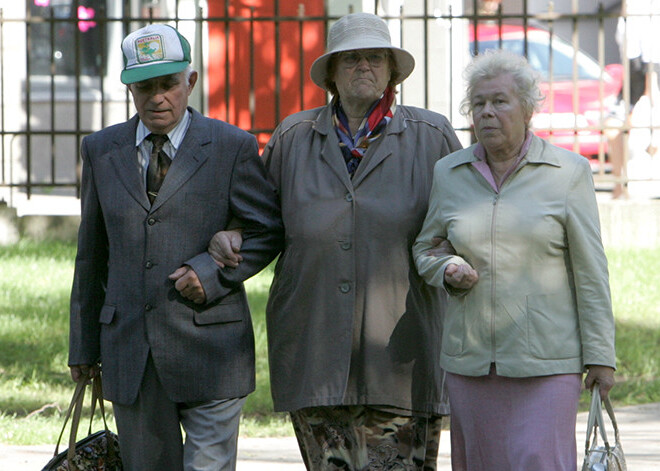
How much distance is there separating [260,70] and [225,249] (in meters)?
8.13

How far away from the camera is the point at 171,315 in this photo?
4.21 metres

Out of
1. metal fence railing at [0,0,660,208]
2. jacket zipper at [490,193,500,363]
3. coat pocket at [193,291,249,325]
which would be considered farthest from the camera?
metal fence railing at [0,0,660,208]

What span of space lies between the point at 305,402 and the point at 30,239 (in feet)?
21.7

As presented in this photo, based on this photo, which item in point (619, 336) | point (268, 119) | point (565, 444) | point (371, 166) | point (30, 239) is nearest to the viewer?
point (565, 444)

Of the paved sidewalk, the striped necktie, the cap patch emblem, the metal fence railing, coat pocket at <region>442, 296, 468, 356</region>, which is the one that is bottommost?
the paved sidewalk

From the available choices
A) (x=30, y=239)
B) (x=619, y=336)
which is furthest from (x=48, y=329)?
(x=619, y=336)

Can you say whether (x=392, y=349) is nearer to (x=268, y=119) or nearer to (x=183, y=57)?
(x=183, y=57)

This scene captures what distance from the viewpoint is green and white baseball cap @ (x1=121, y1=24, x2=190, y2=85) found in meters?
4.10

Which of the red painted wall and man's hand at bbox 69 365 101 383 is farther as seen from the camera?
the red painted wall

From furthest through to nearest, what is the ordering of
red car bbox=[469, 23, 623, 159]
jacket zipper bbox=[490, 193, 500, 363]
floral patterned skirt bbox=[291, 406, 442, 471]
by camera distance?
1. red car bbox=[469, 23, 623, 159]
2. floral patterned skirt bbox=[291, 406, 442, 471]
3. jacket zipper bbox=[490, 193, 500, 363]

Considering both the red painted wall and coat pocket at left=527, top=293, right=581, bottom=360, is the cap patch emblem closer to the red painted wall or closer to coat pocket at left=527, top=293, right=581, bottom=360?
→ coat pocket at left=527, top=293, right=581, bottom=360

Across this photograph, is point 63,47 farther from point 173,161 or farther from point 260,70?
point 173,161

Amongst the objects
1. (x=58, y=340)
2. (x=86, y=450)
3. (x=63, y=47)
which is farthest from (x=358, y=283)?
(x=63, y=47)

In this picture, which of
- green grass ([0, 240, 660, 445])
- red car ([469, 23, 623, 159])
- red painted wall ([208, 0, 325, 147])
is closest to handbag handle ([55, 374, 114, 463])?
green grass ([0, 240, 660, 445])
